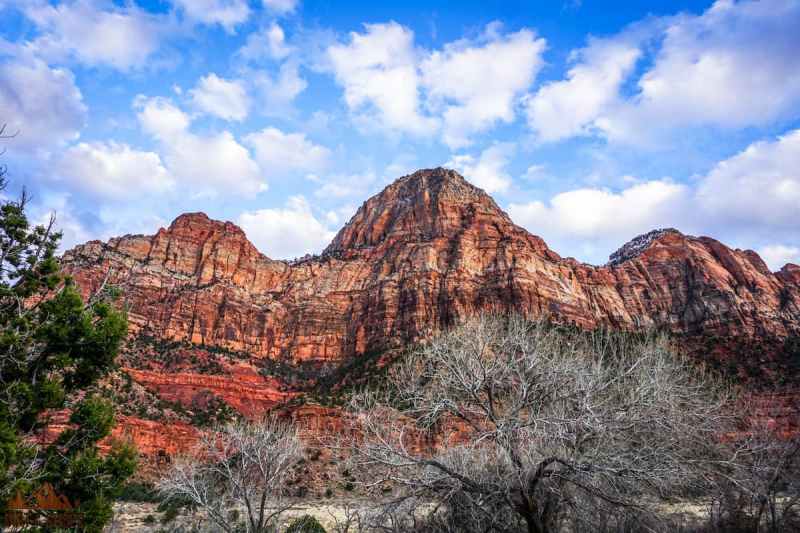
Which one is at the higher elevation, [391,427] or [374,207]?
[374,207]

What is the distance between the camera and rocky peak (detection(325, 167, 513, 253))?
343 feet

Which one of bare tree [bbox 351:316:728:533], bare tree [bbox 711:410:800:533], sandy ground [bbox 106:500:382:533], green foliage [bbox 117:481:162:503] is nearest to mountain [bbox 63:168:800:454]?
green foliage [bbox 117:481:162:503]

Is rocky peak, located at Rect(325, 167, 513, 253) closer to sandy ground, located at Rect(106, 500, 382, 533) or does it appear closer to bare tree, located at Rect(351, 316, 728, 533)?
sandy ground, located at Rect(106, 500, 382, 533)

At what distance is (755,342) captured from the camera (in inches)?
2660

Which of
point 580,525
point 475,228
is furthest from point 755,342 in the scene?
point 580,525

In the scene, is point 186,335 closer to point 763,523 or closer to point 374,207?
point 374,207

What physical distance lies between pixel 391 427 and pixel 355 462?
38.8 inches

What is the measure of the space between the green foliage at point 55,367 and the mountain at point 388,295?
170 feet

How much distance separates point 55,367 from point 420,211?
101129 millimetres

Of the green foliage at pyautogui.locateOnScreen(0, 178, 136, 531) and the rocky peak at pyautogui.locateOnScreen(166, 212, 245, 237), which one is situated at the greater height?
the rocky peak at pyautogui.locateOnScreen(166, 212, 245, 237)

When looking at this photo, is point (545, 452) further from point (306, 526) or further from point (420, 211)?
point (420, 211)

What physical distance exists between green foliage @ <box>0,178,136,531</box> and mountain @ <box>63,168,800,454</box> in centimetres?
5167

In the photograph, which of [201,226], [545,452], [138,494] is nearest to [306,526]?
[545,452]

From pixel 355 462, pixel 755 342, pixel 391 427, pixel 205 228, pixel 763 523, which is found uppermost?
pixel 205 228
